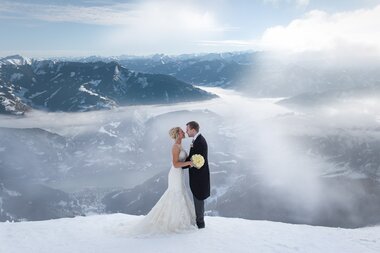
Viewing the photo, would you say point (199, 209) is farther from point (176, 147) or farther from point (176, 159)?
point (176, 147)

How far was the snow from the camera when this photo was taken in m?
21.1

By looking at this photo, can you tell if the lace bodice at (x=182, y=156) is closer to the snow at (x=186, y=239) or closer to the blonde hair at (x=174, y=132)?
the blonde hair at (x=174, y=132)

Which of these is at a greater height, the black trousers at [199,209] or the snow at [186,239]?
the black trousers at [199,209]

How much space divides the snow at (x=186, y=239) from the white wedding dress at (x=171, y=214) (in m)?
0.59

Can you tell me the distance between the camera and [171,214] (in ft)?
77.6

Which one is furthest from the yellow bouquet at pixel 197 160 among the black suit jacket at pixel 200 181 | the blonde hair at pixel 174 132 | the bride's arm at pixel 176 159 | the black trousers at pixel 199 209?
the black trousers at pixel 199 209

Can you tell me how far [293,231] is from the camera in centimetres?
2495

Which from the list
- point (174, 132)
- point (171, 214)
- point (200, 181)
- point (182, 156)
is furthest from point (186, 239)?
point (174, 132)

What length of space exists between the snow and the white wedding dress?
0.59 m

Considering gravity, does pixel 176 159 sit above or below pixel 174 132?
below

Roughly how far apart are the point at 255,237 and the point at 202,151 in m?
5.53

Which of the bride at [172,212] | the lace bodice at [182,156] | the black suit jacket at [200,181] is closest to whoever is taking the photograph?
the lace bodice at [182,156]

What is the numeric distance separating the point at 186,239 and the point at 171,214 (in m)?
1.99

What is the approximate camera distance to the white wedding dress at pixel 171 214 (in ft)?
76.8
